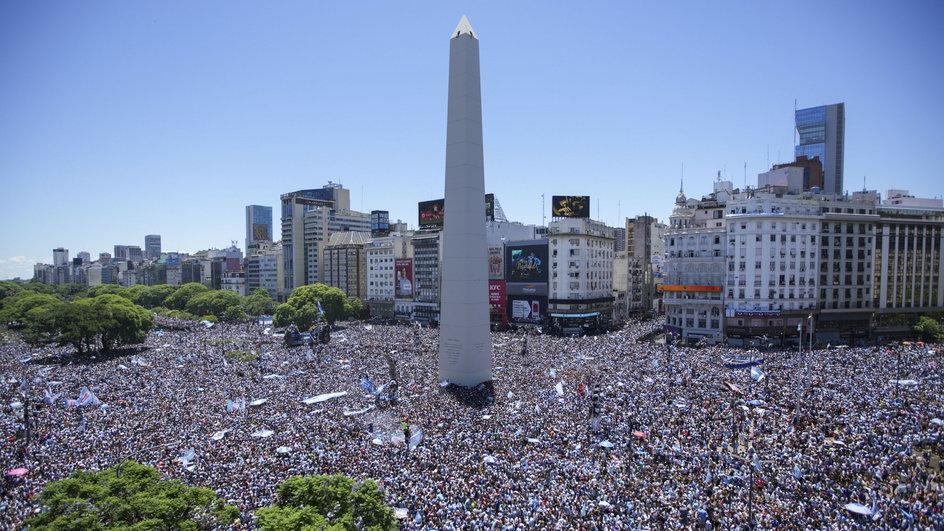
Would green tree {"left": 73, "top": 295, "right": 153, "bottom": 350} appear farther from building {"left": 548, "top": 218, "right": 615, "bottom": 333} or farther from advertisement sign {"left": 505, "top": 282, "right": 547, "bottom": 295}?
building {"left": 548, "top": 218, "right": 615, "bottom": 333}

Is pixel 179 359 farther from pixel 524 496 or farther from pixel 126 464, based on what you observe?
pixel 524 496

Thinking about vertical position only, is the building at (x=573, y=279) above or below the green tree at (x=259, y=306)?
above

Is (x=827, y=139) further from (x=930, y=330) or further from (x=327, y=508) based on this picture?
A: (x=327, y=508)

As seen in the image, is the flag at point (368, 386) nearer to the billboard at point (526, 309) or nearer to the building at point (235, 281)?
the billboard at point (526, 309)

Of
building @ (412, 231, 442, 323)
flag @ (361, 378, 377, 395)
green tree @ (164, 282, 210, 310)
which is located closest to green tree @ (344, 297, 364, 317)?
building @ (412, 231, 442, 323)

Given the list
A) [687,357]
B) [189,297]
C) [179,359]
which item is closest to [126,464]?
[179,359]

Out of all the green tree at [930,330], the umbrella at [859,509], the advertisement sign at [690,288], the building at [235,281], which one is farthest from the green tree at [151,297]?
the green tree at [930,330]

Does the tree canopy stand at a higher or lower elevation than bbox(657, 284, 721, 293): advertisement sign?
lower

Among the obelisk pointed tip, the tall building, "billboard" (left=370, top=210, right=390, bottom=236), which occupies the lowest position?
"billboard" (left=370, top=210, right=390, bottom=236)
